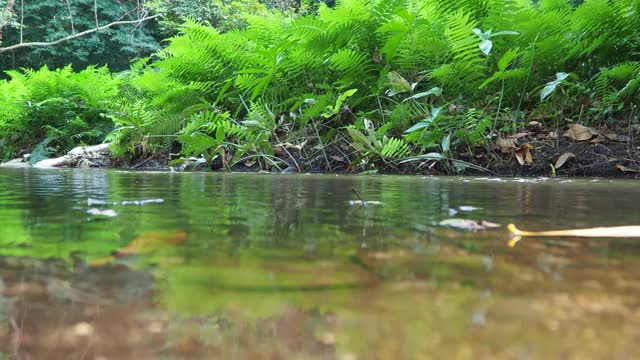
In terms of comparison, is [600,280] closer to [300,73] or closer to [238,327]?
[238,327]

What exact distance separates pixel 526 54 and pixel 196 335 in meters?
2.91

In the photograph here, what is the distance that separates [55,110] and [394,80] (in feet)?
13.2

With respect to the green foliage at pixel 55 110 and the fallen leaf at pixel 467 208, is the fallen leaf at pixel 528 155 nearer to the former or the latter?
the fallen leaf at pixel 467 208

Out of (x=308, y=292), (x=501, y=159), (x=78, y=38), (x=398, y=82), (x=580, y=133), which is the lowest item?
(x=308, y=292)

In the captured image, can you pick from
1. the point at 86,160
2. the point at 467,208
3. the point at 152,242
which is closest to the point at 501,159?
the point at 467,208

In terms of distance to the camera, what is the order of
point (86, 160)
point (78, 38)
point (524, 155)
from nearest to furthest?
point (524, 155) → point (86, 160) → point (78, 38)

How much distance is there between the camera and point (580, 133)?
2680mm

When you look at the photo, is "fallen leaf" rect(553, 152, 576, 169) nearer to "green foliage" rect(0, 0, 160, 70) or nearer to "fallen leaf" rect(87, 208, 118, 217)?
"fallen leaf" rect(87, 208, 118, 217)

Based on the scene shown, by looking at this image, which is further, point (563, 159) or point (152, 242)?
point (563, 159)

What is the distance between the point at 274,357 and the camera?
0.81 ft

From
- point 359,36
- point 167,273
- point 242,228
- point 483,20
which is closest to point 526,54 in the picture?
point 483,20

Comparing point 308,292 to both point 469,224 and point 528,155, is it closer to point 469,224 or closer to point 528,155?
point 469,224

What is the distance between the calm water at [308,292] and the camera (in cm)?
26

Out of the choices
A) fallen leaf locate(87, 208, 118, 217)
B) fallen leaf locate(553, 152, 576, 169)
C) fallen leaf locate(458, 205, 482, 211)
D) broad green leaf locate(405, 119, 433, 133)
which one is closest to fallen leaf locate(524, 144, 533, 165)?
fallen leaf locate(553, 152, 576, 169)
